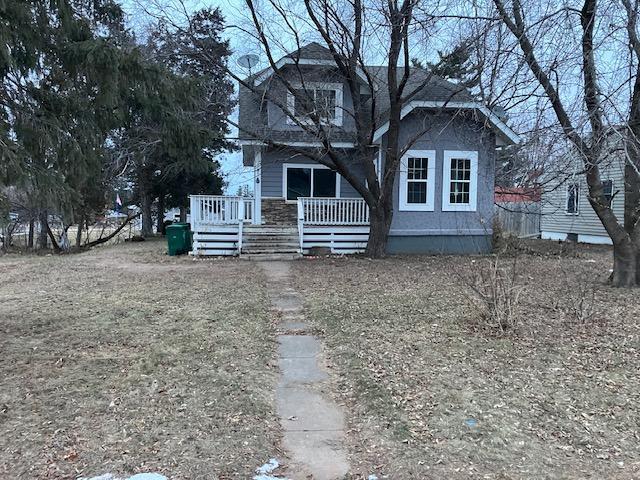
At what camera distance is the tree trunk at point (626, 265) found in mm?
9102

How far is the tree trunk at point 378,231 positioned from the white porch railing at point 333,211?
110cm

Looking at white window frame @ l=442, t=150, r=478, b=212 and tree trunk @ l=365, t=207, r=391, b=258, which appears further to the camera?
white window frame @ l=442, t=150, r=478, b=212

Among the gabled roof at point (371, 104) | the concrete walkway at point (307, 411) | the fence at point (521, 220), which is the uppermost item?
the gabled roof at point (371, 104)

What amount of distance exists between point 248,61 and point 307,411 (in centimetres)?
1114

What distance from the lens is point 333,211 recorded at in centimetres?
1489

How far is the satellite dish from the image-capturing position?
13031 millimetres

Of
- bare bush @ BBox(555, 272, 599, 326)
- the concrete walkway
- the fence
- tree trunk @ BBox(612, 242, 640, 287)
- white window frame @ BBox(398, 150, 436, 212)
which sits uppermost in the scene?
white window frame @ BBox(398, 150, 436, 212)

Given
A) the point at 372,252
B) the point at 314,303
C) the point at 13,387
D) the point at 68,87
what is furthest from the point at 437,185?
the point at 13,387

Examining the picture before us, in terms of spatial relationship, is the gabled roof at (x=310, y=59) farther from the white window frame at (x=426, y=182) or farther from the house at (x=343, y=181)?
the white window frame at (x=426, y=182)

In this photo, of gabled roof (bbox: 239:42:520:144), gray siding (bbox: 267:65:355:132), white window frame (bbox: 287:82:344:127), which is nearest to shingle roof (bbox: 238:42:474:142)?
gabled roof (bbox: 239:42:520:144)

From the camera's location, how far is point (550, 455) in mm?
3219

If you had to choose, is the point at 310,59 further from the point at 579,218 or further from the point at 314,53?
the point at 579,218

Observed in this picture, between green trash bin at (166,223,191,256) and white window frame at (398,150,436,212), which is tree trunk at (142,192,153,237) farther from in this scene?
white window frame at (398,150,436,212)

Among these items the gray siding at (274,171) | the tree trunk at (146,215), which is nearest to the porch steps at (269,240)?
the gray siding at (274,171)
